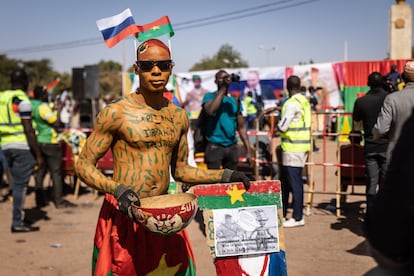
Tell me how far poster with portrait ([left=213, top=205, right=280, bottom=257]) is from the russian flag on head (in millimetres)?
1825

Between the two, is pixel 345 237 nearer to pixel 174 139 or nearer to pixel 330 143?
pixel 174 139

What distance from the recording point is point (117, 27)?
4176 millimetres

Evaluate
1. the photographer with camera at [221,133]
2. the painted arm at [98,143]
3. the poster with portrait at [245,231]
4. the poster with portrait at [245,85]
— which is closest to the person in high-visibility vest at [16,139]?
the photographer with camera at [221,133]

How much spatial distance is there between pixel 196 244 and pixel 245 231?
2.67 metres

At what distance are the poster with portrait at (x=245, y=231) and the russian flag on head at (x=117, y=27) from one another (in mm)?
1825

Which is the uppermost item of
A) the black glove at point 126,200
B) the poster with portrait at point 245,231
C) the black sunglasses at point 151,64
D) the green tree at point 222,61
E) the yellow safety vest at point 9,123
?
the green tree at point 222,61

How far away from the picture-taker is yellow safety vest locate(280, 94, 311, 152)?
6.25 m

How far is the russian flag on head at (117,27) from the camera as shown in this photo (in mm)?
4141

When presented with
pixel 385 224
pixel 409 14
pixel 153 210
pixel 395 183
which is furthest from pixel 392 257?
pixel 409 14

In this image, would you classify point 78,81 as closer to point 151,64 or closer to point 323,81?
point 323,81

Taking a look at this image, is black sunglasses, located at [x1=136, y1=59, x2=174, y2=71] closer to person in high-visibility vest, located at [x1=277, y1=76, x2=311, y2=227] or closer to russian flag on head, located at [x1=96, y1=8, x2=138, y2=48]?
russian flag on head, located at [x1=96, y1=8, x2=138, y2=48]

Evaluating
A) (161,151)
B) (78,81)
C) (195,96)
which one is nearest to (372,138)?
(161,151)

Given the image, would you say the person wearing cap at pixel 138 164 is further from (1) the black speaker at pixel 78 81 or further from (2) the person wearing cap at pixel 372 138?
(1) the black speaker at pixel 78 81

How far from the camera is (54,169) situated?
8039mm
